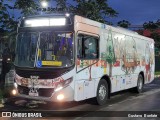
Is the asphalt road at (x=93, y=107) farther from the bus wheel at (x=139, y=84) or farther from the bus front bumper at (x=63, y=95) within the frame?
the bus wheel at (x=139, y=84)

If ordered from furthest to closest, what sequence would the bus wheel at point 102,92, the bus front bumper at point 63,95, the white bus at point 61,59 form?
the bus wheel at point 102,92 → the white bus at point 61,59 → the bus front bumper at point 63,95

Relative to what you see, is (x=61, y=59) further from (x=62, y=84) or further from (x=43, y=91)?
(x=43, y=91)

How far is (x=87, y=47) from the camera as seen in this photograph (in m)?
12.1

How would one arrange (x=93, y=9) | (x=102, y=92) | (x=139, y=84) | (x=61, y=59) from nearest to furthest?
(x=61, y=59) < (x=102, y=92) < (x=139, y=84) < (x=93, y=9)

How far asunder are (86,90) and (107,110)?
3.02 feet

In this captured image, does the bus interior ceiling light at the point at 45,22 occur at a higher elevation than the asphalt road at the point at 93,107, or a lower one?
higher

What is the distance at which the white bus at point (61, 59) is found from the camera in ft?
37.2

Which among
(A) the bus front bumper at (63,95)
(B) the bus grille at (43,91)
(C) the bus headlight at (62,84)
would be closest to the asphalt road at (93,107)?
(A) the bus front bumper at (63,95)

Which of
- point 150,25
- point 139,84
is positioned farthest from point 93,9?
point 150,25

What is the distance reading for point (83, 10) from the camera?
22.7 meters

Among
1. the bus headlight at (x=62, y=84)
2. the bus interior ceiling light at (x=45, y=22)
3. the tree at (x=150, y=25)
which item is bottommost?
the bus headlight at (x=62, y=84)

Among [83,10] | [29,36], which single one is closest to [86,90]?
[29,36]

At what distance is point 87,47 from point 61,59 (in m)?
1.14

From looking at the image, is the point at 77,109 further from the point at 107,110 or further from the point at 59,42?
the point at 59,42
